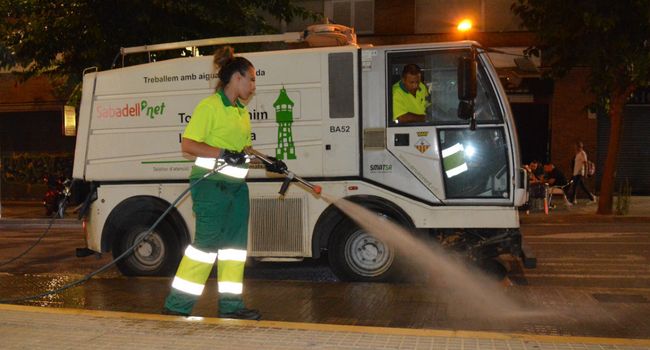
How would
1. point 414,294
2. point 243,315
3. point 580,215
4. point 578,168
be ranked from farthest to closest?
point 578,168, point 580,215, point 414,294, point 243,315

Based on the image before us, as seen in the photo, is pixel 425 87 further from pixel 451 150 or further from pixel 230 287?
pixel 230 287

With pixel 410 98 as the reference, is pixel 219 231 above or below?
below

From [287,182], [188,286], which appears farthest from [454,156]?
[188,286]

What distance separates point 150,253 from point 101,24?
8267 millimetres

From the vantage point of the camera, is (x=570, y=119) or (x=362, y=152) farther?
(x=570, y=119)

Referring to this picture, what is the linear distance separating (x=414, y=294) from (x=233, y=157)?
2.71 metres

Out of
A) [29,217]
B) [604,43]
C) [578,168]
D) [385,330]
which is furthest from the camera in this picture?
[578,168]

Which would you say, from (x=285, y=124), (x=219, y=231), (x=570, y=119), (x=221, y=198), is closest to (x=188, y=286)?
(x=219, y=231)

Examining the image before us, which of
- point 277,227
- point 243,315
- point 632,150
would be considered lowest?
point 243,315

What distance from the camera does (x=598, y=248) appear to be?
11305mm

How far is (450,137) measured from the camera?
8.12m

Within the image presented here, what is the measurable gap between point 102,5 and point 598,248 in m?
10.9

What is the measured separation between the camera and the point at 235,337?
16.9ft

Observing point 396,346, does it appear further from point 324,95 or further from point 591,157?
point 591,157
